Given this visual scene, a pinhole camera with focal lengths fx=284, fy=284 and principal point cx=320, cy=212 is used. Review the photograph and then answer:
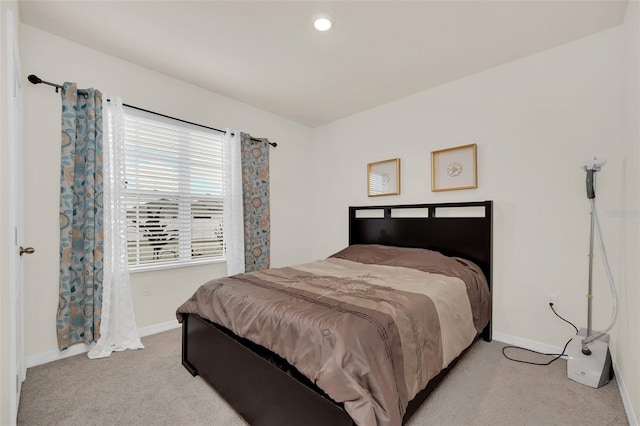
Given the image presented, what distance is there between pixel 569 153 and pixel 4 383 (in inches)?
153

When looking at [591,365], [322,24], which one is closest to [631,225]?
[591,365]

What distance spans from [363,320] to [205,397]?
4.10 feet

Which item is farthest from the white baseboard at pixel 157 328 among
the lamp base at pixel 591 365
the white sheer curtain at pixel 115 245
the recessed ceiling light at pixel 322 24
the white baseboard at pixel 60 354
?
the lamp base at pixel 591 365

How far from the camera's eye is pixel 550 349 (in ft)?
7.92

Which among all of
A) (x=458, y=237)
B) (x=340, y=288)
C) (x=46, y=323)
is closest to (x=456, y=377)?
(x=340, y=288)

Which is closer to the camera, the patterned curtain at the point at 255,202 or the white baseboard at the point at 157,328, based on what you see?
the white baseboard at the point at 157,328

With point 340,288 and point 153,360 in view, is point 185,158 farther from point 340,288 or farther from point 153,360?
point 340,288

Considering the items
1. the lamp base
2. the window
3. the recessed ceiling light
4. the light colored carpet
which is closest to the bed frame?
the light colored carpet

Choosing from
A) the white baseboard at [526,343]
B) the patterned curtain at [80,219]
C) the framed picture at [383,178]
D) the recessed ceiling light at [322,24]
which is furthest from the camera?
the framed picture at [383,178]

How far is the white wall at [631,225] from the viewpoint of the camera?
161cm

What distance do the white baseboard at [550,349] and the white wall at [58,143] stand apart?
8.86 feet

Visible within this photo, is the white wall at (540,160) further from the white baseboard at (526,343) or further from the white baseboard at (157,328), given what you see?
the white baseboard at (157,328)

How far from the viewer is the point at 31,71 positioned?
7.32 feet

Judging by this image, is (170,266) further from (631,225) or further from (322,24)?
(631,225)
